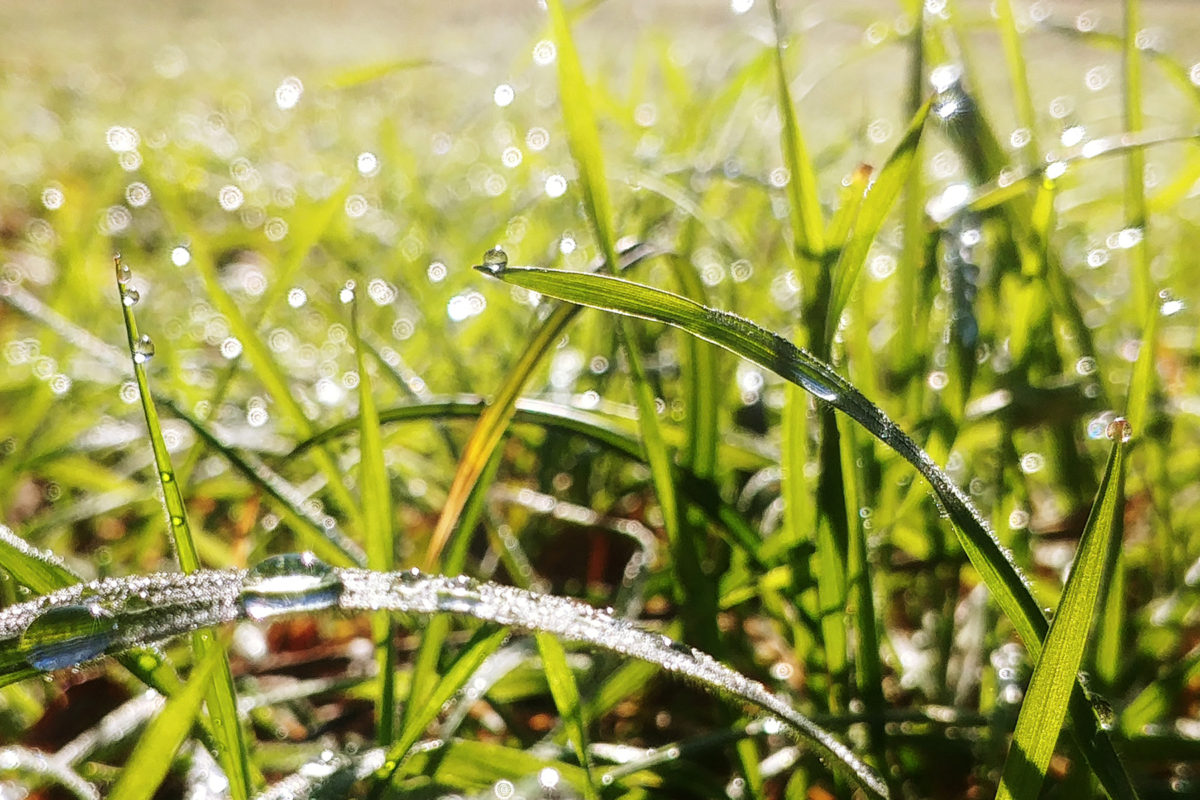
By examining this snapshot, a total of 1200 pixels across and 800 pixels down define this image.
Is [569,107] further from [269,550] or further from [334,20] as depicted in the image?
[334,20]

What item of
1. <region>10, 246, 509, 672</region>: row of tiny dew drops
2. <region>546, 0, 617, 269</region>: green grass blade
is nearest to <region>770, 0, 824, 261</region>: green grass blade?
<region>546, 0, 617, 269</region>: green grass blade

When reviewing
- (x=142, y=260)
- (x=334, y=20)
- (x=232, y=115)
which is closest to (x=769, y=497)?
(x=142, y=260)

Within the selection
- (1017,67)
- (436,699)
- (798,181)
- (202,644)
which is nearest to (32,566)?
(202,644)

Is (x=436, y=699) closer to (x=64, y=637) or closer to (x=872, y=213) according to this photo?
(x=64, y=637)

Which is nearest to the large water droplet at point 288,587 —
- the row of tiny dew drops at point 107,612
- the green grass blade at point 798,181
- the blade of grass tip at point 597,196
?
the row of tiny dew drops at point 107,612

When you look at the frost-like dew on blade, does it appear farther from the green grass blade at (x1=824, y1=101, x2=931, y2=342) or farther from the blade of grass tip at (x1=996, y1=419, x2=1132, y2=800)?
the green grass blade at (x1=824, y1=101, x2=931, y2=342)
